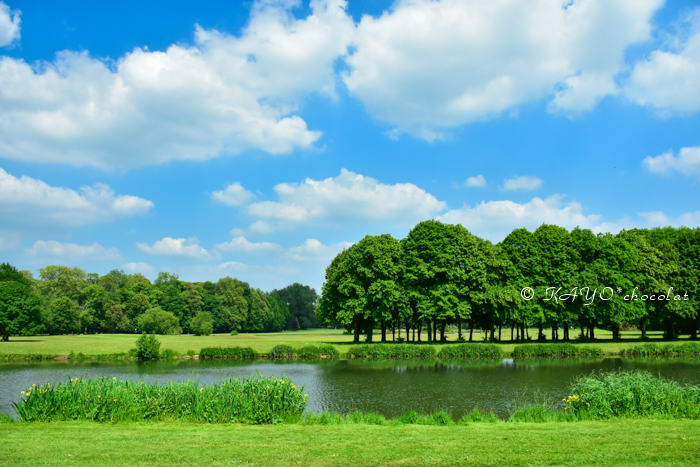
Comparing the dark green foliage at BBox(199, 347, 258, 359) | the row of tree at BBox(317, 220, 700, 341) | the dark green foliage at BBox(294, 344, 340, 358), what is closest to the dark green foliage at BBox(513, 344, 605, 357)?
the row of tree at BBox(317, 220, 700, 341)

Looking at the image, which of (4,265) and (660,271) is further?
(4,265)

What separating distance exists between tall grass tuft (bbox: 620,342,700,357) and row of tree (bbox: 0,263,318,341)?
7142 cm

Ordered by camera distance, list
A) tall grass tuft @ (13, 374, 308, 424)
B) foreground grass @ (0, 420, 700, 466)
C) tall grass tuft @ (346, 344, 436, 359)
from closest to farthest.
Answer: foreground grass @ (0, 420, 700, 466)
tall grass tuft @ (13, 374, 308, 424)
tall grass tuft @ (346, 344, 436, 359)

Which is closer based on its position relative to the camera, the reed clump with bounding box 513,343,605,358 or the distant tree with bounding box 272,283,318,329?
the reed clump with bounding box 513,343,605,358

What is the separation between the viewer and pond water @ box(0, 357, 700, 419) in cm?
2184

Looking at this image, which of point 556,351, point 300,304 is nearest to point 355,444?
point 556,351

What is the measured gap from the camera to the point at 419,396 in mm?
23391

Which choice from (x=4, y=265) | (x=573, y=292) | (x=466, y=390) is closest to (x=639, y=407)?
(x=466, y=390)

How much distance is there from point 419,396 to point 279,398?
10.4m

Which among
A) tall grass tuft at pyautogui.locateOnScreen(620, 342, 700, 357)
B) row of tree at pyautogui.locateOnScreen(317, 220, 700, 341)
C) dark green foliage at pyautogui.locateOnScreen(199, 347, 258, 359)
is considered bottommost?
dark green foliage at pyautogui.locateOnScreen(199, 347, 258, 359)

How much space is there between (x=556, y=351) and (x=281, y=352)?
93.4 ft

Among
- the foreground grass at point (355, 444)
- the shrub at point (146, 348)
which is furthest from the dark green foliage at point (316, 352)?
the foreground grass at point (355, 444)

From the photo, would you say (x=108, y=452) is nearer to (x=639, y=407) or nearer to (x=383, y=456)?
(x=383, y=456)

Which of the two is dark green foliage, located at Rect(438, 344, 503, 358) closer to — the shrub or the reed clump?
the reed clump
